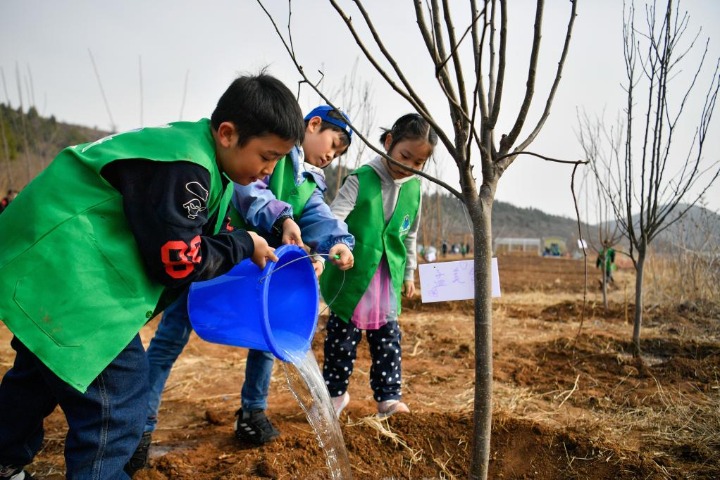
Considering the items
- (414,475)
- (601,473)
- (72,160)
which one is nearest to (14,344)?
(72,160)

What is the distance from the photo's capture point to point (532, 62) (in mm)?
1200

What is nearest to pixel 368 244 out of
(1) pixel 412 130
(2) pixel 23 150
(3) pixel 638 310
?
(1) pixel 412 130

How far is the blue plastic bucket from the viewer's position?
1.57 m

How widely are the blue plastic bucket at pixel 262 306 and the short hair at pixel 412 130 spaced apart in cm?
85

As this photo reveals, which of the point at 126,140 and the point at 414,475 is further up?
the point at 126,140

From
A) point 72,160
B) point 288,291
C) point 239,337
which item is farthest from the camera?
point 288,291

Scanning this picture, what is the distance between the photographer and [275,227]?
76.6 inches

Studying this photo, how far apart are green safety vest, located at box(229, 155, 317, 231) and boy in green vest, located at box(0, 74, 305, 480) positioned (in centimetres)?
63

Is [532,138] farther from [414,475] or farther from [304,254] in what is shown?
[414,475]

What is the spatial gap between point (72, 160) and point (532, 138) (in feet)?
4.07

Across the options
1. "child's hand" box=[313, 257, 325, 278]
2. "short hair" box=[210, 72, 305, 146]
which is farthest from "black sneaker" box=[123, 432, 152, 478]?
"short hair" box=[210, 72, 305, 146]

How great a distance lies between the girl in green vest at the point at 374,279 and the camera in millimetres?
2363

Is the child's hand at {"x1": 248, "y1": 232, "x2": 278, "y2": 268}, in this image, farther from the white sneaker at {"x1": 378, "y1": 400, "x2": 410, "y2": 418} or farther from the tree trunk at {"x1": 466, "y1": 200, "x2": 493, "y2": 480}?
the white sneaker at {"x1": 378, "y1": 400, "x2": 410, "y2": 418}

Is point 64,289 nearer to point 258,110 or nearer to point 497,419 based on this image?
point 258,110
